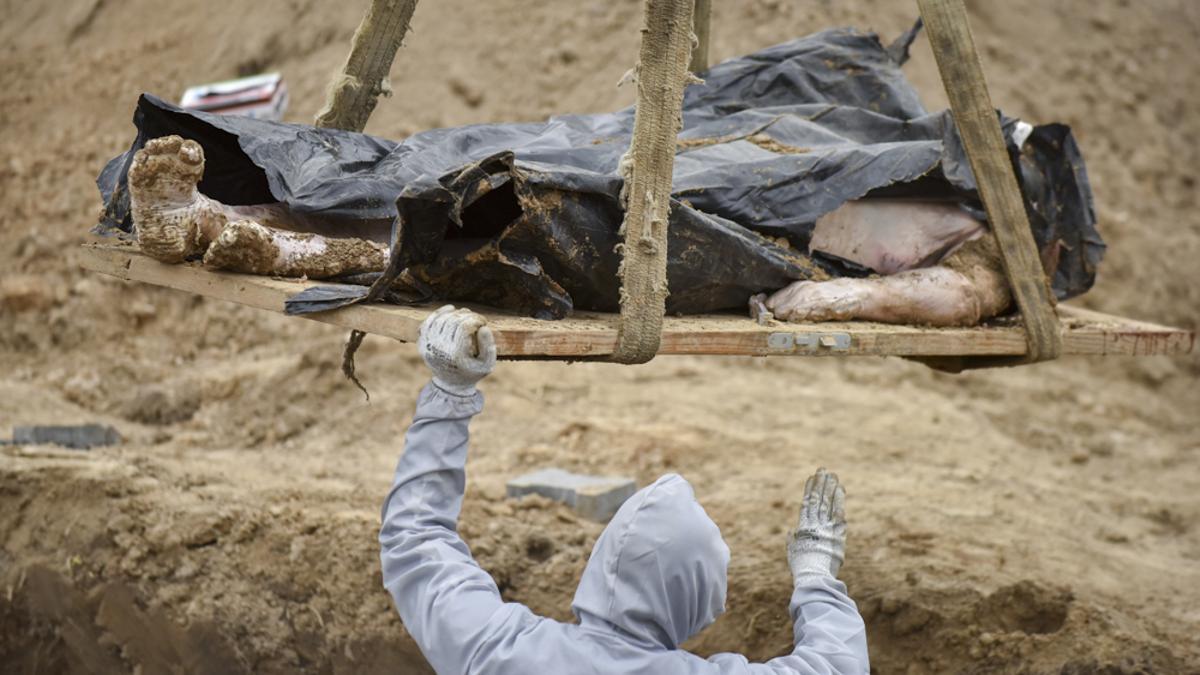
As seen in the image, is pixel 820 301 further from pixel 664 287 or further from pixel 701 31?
pixel 701 31

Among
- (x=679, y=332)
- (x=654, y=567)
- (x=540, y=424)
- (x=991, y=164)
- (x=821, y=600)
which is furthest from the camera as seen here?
(x=540, y=424)

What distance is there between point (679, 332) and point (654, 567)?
73cm

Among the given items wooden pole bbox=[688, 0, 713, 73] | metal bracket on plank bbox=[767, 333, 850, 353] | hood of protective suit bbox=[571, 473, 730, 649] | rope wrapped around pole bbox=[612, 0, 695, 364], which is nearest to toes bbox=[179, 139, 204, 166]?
rope wrapped around pole bbox=[612, 0, 695, 364]

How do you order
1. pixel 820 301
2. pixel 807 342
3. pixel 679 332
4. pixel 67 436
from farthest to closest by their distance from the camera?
pixel 67 436 → pixel 820 301 → pixel 807 342 → pixel 679 332

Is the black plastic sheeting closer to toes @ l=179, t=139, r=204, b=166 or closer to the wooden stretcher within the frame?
the wooden stretcher

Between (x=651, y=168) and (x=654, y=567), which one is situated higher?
(x=651, y=168)

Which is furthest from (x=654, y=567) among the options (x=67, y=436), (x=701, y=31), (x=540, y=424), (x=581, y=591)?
(x=540, y=424)

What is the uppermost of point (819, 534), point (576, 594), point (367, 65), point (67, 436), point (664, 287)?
point (367, 65)

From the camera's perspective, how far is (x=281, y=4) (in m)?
9.48

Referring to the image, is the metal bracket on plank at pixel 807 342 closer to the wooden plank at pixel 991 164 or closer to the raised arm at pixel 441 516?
the wooden plank at pixel 991 164

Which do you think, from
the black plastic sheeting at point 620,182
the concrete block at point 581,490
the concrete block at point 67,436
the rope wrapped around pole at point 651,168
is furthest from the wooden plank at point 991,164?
the concrete block at point 67,436

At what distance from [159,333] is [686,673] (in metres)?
6.18

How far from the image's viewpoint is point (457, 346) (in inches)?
94.0

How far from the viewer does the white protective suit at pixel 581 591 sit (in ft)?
7.53
